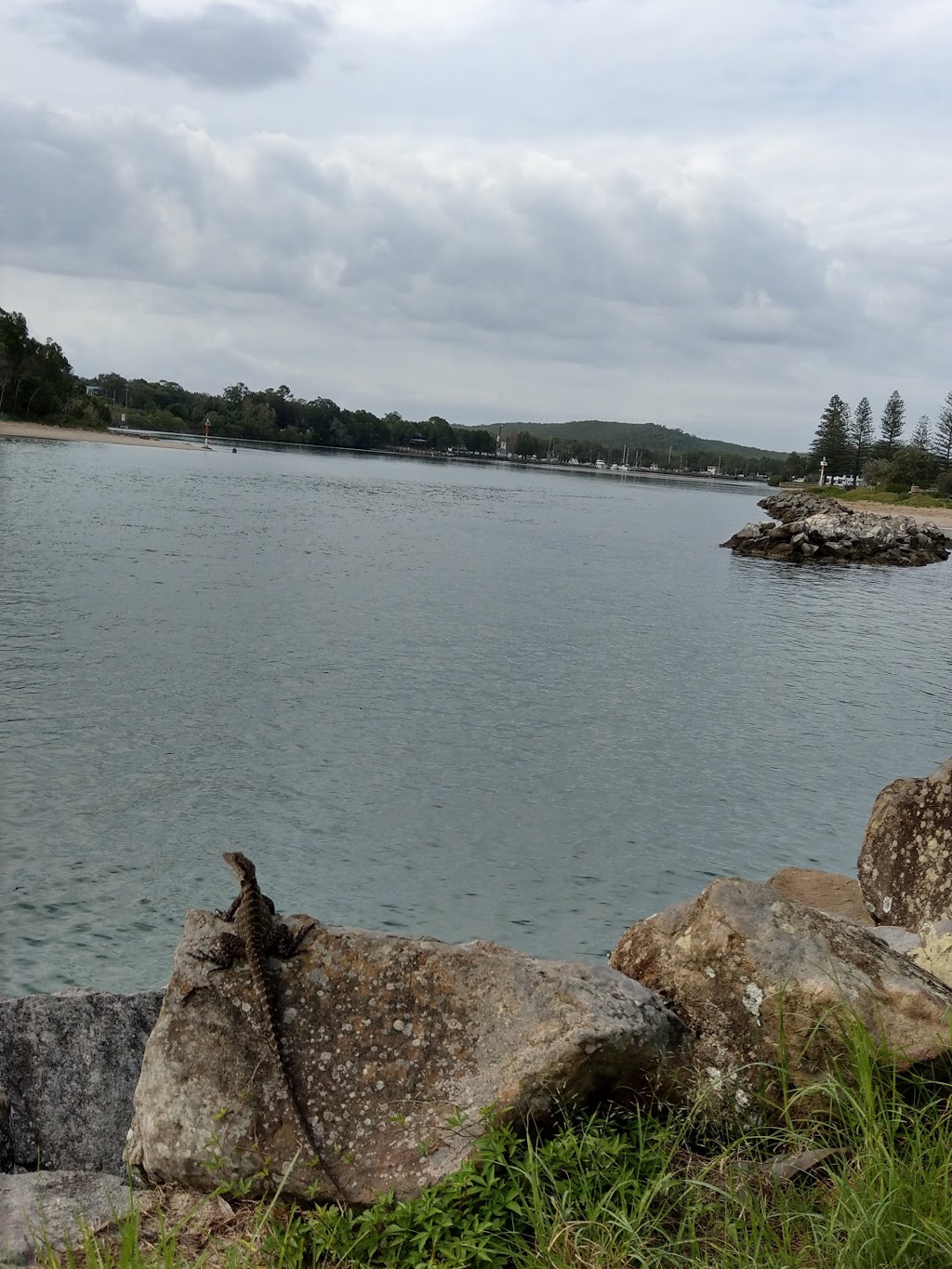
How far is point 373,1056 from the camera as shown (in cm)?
400

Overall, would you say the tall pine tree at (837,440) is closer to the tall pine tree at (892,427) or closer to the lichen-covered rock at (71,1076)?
the tall pine tree at (892,427)

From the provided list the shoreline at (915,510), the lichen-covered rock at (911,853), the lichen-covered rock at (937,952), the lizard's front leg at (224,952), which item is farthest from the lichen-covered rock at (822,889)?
the shoreline at (915,510)

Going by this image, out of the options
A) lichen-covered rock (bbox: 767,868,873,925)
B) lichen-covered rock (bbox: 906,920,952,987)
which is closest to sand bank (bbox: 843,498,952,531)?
lichen-covered rock (bbox: 767,868,873,925)

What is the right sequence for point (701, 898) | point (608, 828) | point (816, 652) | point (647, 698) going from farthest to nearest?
point (816, 652), point (647, 698), point (608, 828), point (701, 898)

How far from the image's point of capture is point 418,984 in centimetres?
415

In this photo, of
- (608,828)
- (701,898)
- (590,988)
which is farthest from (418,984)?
(608,828)

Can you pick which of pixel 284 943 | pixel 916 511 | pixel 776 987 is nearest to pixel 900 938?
pixel 776 987

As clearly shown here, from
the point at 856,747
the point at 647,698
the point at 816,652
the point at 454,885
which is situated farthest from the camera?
the point at 816,652

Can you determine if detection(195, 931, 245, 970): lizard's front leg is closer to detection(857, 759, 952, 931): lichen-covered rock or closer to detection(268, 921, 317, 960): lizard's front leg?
detection(268, 921, 317, 960): lizard's front leg

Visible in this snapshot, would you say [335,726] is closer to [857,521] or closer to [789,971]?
[789,971]

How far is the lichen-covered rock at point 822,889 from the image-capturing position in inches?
342

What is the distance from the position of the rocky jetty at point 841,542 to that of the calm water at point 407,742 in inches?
805

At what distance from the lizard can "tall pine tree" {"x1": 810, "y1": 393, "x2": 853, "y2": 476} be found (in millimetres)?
145031

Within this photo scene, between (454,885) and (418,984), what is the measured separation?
18.1 ft
